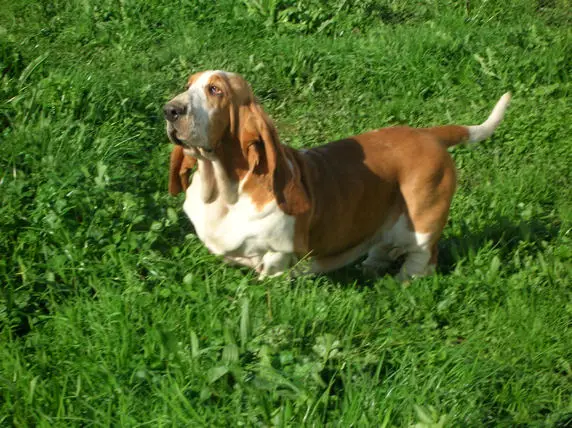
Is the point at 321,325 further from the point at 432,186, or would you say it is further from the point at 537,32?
the point at 537,32

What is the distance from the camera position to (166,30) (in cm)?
732

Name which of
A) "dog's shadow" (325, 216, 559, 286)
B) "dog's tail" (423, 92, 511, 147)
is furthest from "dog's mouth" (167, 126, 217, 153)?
"dog's tail" (423, 92, 511, 147)

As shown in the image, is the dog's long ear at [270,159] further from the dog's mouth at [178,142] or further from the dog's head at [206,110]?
the dog's mouth at [178,142]

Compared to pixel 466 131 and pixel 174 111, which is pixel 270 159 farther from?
pixel 466 131

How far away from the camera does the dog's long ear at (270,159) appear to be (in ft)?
13.3

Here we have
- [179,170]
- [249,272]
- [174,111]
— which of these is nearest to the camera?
[174,111]

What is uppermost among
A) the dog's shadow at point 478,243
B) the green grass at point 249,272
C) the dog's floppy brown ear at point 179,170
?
the dog's floppy brown ear at point 179,170

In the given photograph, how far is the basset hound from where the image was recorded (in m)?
4.08

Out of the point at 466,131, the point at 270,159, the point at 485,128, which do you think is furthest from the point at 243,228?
the point at 485,128

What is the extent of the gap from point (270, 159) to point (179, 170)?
0.70 metres

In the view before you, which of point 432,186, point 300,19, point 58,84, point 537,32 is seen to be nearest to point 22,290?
point 58,84

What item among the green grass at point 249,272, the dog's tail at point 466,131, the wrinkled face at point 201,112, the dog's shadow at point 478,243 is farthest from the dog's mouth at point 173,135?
the dog's tail at point 466,131

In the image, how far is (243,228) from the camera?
424cm

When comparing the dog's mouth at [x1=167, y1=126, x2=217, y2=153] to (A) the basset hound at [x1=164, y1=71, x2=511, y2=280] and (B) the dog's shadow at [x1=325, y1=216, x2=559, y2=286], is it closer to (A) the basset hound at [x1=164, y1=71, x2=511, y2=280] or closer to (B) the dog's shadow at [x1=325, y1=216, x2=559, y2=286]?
(A) the basset hound at [x1=164, y1=71, x2=511, y2=280]
